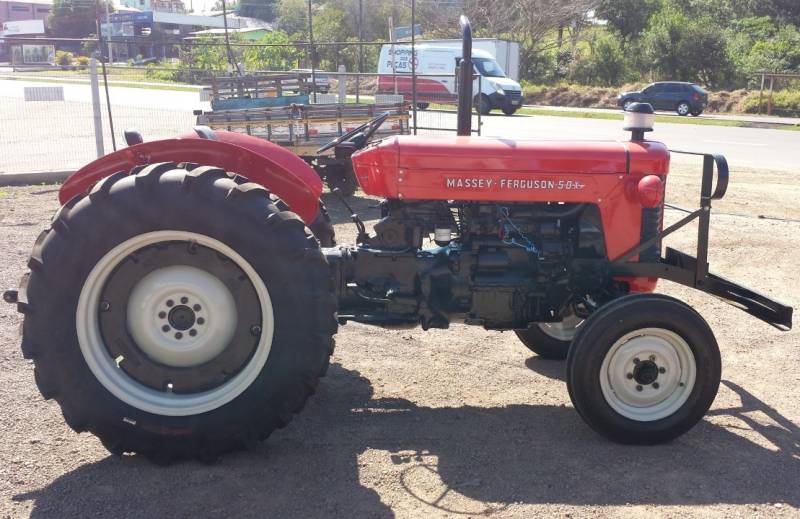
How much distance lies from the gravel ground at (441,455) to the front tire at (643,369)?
5.4 inches

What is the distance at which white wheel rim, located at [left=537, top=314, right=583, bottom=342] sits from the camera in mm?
5395

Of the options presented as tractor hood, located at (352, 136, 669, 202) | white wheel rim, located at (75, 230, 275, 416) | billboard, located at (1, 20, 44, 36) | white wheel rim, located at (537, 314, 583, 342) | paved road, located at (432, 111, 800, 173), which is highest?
billboard, located at (1, 20, 44, 36)

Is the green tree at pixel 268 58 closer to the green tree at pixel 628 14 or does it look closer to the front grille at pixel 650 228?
the front grille at pixel 650 228

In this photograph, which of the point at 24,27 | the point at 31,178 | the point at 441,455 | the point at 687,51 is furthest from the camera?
the point at 24,27

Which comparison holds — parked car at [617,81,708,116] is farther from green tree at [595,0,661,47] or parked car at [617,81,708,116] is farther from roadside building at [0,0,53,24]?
roadside building at [0,0,53,24]

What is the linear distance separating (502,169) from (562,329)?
1472 millimetres

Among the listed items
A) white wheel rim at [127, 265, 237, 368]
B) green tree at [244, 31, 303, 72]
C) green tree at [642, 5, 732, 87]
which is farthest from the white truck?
white wheel rim at [127, 265, 237, 368]

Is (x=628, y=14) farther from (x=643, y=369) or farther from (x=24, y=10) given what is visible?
(x=643, y=369)

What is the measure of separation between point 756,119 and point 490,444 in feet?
98.1

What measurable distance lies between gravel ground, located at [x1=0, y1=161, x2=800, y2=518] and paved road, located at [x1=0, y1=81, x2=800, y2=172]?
34.3ft

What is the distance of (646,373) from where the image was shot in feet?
13.7

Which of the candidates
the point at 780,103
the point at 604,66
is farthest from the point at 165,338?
the point at 604,66

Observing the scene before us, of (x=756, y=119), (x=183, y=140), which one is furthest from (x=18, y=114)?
(x=756, y=119)

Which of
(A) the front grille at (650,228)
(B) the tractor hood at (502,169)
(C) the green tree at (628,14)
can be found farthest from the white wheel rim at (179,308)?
(C) the green tree at (628,14)
